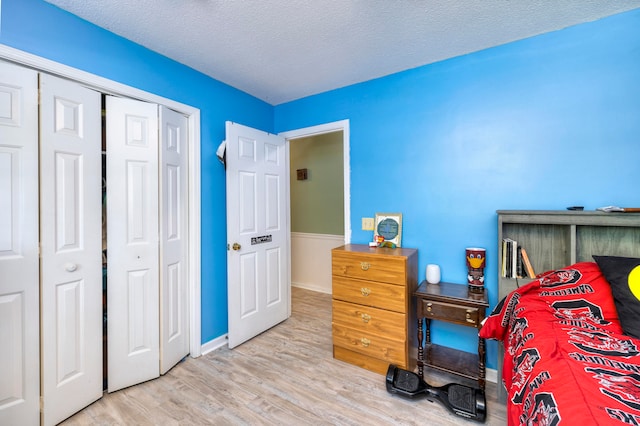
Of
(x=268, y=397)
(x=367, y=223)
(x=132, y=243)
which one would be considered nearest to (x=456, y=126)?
(x=367, y=223)

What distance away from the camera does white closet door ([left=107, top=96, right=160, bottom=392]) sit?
181cm

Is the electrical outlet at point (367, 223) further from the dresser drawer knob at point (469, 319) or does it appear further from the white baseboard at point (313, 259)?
the white baseboard at point (313, 259)

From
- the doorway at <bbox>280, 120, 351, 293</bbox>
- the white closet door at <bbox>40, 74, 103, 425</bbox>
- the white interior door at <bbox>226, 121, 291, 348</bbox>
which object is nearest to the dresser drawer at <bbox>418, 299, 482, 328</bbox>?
the white interior door at <bbox>226, 121, 291, 348</bbox>

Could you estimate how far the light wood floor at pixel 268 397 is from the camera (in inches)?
63.1

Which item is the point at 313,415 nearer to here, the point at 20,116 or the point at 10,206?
the point at 10,206

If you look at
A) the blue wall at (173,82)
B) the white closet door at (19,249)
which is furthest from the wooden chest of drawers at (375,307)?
the white closet door at (19,249)

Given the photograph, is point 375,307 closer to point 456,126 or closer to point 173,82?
point 456,126

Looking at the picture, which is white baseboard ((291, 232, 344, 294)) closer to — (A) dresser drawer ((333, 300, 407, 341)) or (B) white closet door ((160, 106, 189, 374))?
(A) dresser drawer ((333, 300, 407, 341))

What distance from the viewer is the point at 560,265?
178 centimetres

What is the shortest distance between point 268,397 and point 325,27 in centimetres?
255

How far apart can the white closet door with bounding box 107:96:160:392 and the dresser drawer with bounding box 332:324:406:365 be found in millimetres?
1442

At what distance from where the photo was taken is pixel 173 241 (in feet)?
7.06

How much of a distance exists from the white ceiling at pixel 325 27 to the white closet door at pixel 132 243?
54 cm

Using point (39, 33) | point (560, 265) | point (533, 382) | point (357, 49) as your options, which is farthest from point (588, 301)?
point (39, 33)
